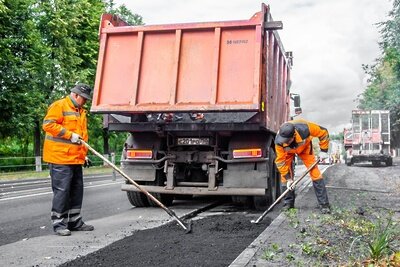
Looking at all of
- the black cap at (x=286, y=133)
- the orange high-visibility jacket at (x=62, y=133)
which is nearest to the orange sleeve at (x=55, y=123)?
the orange high-visibility jacket at (x=62, y=133)

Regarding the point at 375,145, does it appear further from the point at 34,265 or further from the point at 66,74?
the point at 34,265

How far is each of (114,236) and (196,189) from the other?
7.18 feet

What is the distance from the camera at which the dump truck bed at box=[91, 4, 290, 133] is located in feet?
23.7

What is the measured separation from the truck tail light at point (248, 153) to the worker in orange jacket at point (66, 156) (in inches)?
92.9

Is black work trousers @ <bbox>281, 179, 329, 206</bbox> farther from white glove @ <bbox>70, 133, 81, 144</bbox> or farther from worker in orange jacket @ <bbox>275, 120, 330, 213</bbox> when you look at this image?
white glove @ <bbox>70, 133, 81, 144</bbox>

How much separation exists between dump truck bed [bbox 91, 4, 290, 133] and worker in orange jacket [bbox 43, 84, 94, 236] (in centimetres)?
135

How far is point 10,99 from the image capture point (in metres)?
21.5

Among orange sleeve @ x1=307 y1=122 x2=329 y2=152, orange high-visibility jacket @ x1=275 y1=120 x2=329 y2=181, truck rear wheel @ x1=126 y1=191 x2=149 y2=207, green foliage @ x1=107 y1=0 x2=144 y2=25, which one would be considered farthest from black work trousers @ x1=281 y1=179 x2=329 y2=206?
green foliage @ x1=107 y1=0 x2=144 y2=25

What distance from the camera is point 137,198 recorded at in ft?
27.6

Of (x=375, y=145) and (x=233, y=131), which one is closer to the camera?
(x=233, y=131)

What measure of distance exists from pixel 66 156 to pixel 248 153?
2.76 m

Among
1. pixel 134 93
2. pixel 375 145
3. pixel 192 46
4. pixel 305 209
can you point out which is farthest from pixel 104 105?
pixel 375 145

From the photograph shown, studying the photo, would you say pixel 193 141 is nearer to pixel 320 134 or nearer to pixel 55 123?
pixel 320 134

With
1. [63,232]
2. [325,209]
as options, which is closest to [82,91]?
[63,232]
